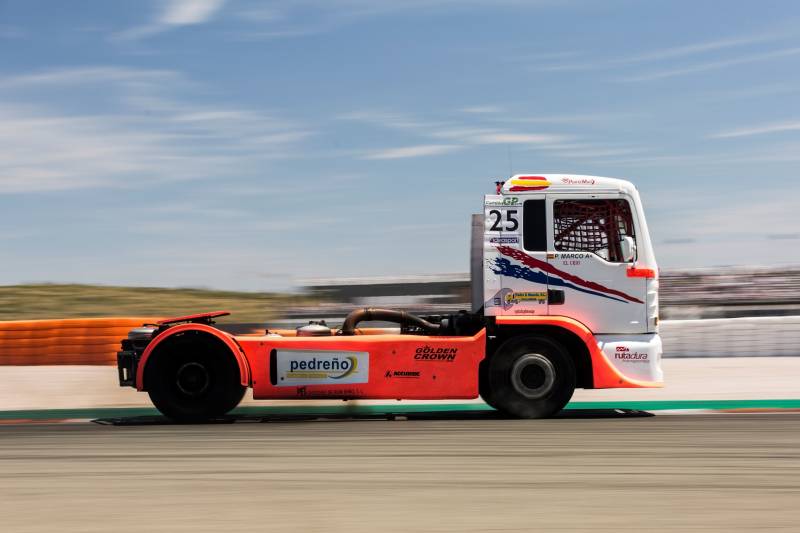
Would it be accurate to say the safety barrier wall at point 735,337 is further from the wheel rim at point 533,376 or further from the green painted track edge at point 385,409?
the wheel rim at point 533,376

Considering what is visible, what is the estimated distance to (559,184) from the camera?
10891 millimetres

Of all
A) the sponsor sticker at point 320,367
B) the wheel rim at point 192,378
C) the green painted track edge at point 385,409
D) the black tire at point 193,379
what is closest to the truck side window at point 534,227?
the sponsor sticker at point 320,367

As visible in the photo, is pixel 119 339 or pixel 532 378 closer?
pixel 532 378

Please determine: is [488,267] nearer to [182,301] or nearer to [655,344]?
[655,344]

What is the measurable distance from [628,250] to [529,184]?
4.22ft

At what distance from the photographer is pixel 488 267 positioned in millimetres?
10820

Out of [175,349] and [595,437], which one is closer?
[595,437]

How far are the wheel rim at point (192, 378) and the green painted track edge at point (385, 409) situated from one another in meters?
1.11

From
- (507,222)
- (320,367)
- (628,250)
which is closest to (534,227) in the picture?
(507,222)

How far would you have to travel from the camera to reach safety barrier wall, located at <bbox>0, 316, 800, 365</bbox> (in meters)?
16.8

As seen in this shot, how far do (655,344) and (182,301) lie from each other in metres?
25.9

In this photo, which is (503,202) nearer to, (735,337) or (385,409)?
(385,409)

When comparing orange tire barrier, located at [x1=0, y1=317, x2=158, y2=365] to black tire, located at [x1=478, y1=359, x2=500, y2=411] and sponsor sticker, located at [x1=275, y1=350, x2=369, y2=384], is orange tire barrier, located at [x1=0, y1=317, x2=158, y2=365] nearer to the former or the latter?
sponsor sticker, located at [x1=275, y1=350, x2=369, y2=384]

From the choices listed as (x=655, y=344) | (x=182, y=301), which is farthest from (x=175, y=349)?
(x=182, y=301)
